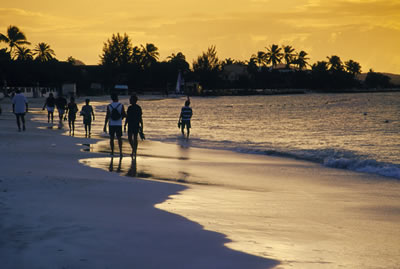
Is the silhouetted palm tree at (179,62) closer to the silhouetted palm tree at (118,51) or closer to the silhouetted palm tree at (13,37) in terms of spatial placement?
the silhouetted palm tree at (118,51)

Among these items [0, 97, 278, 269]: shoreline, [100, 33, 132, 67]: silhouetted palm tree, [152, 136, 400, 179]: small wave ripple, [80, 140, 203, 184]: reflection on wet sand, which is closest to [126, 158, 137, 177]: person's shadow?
[80, 140, 203, 184]: reflection on wet sand

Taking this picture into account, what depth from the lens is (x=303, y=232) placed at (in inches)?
251

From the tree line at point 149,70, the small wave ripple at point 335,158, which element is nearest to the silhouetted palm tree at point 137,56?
the tree line at point 149,70

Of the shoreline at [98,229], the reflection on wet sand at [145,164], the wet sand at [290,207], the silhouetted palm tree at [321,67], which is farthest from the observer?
the silhouetted palm tree at [321,67]

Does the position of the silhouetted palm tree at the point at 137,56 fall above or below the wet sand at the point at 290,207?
above

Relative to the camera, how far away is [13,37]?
91.2 meters

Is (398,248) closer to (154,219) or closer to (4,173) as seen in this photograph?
(154,219)

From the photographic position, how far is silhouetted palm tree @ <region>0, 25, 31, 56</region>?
91000mm

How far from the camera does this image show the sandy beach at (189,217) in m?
5.06

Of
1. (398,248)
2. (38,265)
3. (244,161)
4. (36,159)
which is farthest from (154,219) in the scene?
(244,161)

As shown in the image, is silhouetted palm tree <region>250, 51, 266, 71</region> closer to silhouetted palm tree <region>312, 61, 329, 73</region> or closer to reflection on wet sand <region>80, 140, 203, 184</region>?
silhouetted palm tree <region>312, 61, 329, 73</region>

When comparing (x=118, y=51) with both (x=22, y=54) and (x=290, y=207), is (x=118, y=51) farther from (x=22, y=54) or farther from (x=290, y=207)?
(x=290, y=207)

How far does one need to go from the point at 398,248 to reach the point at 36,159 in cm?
966

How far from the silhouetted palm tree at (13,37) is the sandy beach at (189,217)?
8499cm
